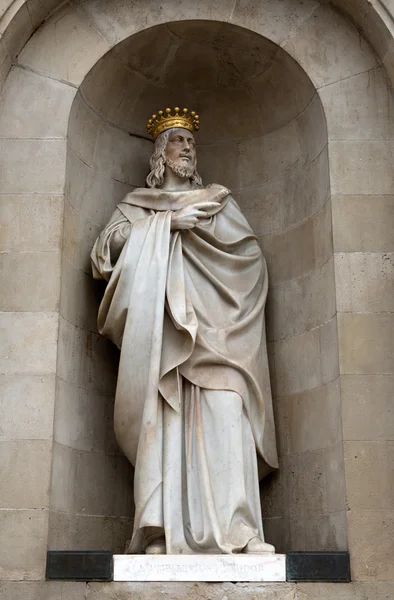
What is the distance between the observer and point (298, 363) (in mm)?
7242

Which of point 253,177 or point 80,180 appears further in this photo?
point 253,177

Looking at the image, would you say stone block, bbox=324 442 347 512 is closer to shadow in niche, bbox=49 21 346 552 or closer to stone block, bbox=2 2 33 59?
shadow in niche, bbox=49 21 346 552

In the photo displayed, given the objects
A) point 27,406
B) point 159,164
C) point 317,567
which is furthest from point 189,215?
point 317,567

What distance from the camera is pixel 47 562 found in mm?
6230

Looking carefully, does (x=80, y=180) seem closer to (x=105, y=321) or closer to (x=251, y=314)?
(x=105, y=321)

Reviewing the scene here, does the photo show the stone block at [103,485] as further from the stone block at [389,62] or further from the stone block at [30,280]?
the stone block at [389,62]

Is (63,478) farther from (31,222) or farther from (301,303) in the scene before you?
(301,303)

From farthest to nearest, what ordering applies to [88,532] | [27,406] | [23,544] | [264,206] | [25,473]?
[264,206] → [88,532] → [27,406] → [25,473] → [23,544]

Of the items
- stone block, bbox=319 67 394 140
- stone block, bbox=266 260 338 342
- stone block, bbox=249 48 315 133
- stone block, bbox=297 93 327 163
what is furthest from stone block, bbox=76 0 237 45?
stone block, bbox=266 260 338 342

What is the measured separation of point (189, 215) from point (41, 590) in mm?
2691

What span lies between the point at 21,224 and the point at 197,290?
1.33 meters

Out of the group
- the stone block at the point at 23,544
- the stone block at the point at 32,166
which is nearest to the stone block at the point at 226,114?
the stone block at the point at 32,166

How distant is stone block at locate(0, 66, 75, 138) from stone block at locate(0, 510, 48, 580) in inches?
107

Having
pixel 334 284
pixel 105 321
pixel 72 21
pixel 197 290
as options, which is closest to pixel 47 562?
pixel 105 321
